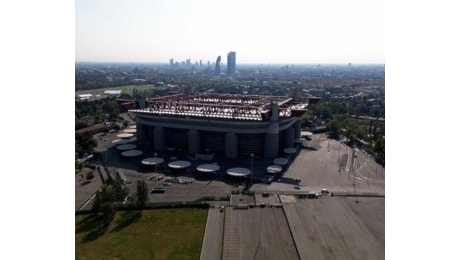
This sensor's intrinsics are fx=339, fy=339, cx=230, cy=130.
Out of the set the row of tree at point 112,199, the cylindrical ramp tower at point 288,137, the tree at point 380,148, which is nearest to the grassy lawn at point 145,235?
the row of tree at point 112,199

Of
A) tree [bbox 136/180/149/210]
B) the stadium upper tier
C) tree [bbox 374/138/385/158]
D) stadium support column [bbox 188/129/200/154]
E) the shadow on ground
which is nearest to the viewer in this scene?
the shadow on ground

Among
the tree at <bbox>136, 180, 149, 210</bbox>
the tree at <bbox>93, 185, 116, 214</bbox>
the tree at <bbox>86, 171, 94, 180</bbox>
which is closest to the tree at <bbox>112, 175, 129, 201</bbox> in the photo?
the tree at <bbox>93, 185, 116, 214</bbox>

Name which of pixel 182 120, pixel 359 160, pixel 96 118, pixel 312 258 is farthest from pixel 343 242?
pixel 96 118

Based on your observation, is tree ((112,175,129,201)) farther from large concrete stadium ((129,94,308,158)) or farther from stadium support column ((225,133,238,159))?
stadium support column ((225,133,238,159))

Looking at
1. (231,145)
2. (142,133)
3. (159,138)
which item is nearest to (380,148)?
(231,145)

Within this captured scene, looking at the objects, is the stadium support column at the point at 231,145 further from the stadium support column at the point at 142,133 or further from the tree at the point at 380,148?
the tree at the point at 380,148

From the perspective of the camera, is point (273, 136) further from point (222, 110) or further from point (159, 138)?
point (159, 138)

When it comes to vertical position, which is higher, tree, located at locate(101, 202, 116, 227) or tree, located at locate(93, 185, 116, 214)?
A: tree, located at locate(93, 185, 116, 214)
